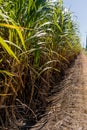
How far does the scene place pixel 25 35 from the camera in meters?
2.24

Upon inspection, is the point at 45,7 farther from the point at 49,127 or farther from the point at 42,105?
the point at 49,127

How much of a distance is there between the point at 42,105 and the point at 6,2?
955 mm

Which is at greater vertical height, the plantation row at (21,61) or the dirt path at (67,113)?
the plantation row at (21,61)

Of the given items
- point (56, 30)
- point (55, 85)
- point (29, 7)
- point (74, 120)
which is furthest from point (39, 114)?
point (56, 30)

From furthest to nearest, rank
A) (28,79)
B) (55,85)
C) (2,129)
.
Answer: (55,85) < (28,79) < (2,129)

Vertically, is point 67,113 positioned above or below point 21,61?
below

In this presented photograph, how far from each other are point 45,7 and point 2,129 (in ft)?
3.83

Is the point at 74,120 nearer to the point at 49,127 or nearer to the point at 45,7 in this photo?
the point at 49,127

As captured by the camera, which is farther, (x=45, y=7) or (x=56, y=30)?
(x=56, y=30)

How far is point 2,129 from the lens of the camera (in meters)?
1.88

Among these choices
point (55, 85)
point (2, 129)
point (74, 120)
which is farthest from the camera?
point (55, 85)

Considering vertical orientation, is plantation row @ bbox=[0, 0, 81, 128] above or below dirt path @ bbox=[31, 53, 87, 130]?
above

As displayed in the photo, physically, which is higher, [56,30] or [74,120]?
[56,30]

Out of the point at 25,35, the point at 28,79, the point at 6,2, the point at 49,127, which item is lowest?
the point at 49,127
